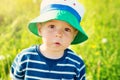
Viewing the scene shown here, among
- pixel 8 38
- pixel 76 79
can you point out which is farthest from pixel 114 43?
pixel 76 79

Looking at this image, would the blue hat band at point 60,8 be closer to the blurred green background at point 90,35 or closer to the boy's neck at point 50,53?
the boy's neck at point 50,53

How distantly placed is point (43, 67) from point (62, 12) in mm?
428

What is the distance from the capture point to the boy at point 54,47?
3549 millimetres

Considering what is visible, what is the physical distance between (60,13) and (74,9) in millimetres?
140

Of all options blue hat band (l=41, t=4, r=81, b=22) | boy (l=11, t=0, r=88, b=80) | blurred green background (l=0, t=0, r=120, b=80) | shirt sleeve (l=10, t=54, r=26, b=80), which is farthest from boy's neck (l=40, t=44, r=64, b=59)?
blurred green background (l=0, t=0, r=120, b=80)

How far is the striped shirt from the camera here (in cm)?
367

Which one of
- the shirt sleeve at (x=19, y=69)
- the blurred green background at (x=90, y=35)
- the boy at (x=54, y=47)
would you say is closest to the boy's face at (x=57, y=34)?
the boy at (x=54, y=47)

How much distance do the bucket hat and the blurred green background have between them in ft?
3.61

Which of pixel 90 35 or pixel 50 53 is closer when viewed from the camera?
pixel 50 53

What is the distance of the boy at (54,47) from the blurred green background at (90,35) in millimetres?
883

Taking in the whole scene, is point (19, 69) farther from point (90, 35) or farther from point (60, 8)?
point (90, 35)

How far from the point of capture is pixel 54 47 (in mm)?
3562

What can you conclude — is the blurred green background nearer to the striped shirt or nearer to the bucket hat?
the striped shirt

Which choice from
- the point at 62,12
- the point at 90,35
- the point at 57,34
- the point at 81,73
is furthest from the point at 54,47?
the point at 90,35
